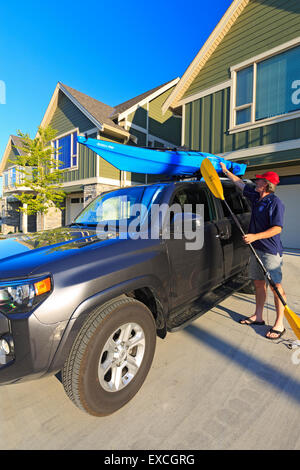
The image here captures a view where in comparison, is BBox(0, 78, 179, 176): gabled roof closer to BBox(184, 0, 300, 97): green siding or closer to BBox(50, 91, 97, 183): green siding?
BBox(50, 91, 97, 183): green siding

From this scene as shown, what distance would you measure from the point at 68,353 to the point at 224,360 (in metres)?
1.66

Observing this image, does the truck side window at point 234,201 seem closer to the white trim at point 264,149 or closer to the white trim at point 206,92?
the white trim at point 264,149

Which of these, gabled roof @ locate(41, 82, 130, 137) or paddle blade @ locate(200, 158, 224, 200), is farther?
gabled roof @ locate(41, 82, 130, 137)

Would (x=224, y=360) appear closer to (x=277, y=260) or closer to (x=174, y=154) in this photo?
(x=277, y=260)

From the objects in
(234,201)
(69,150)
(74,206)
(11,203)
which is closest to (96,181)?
(69,150)

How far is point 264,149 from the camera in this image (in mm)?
7402

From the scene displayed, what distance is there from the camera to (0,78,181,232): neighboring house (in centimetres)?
1198

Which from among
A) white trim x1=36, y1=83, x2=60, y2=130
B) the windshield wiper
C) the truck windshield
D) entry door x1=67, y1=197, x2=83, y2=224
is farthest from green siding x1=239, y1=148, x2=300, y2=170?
white trim x1=36, y1=83, x2=60, y2=130

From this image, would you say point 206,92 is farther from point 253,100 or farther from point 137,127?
point 137,127

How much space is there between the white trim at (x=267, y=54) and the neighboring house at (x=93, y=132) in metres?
3.99

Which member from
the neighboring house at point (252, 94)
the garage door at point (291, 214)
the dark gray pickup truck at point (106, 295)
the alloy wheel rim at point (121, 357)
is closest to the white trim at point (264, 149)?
the neighboring house at point (252, 94)

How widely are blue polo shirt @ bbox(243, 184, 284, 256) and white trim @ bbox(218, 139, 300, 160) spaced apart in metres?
5.09
